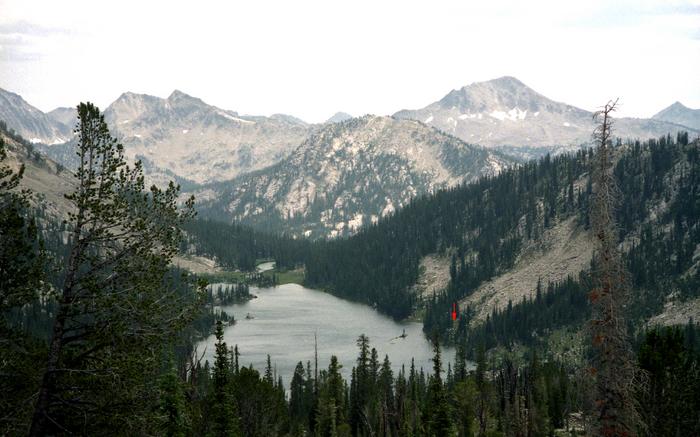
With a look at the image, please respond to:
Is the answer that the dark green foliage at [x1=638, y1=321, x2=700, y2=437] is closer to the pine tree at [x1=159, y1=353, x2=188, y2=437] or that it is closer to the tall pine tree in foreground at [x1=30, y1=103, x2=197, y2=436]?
the pine tree at [x1=159, y1=353, x2=188, y2=437]

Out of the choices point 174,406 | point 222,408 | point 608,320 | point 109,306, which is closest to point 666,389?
point 608,320

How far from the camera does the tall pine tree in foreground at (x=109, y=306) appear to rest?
2580cm

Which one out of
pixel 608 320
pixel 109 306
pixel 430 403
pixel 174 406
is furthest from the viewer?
pixel 430 403

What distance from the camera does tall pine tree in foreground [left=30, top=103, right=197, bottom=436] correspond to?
2580cm

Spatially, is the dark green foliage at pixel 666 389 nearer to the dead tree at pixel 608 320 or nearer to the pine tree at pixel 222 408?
the dead tree at pixel 608 320

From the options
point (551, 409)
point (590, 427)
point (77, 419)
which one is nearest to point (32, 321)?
point (551, 409)

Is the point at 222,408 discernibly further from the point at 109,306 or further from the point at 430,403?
the point at 430,403

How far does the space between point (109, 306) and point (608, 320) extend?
19.9 meters

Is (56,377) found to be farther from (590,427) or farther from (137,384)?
(590,427)

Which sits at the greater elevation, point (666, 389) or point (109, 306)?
point (109, 306)

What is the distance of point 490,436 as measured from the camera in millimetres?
75938

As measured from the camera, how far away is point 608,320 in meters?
25.2

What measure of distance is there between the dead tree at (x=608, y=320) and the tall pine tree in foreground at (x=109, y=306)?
16880 mm

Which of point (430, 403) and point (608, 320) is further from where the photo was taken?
point (430, 403)
